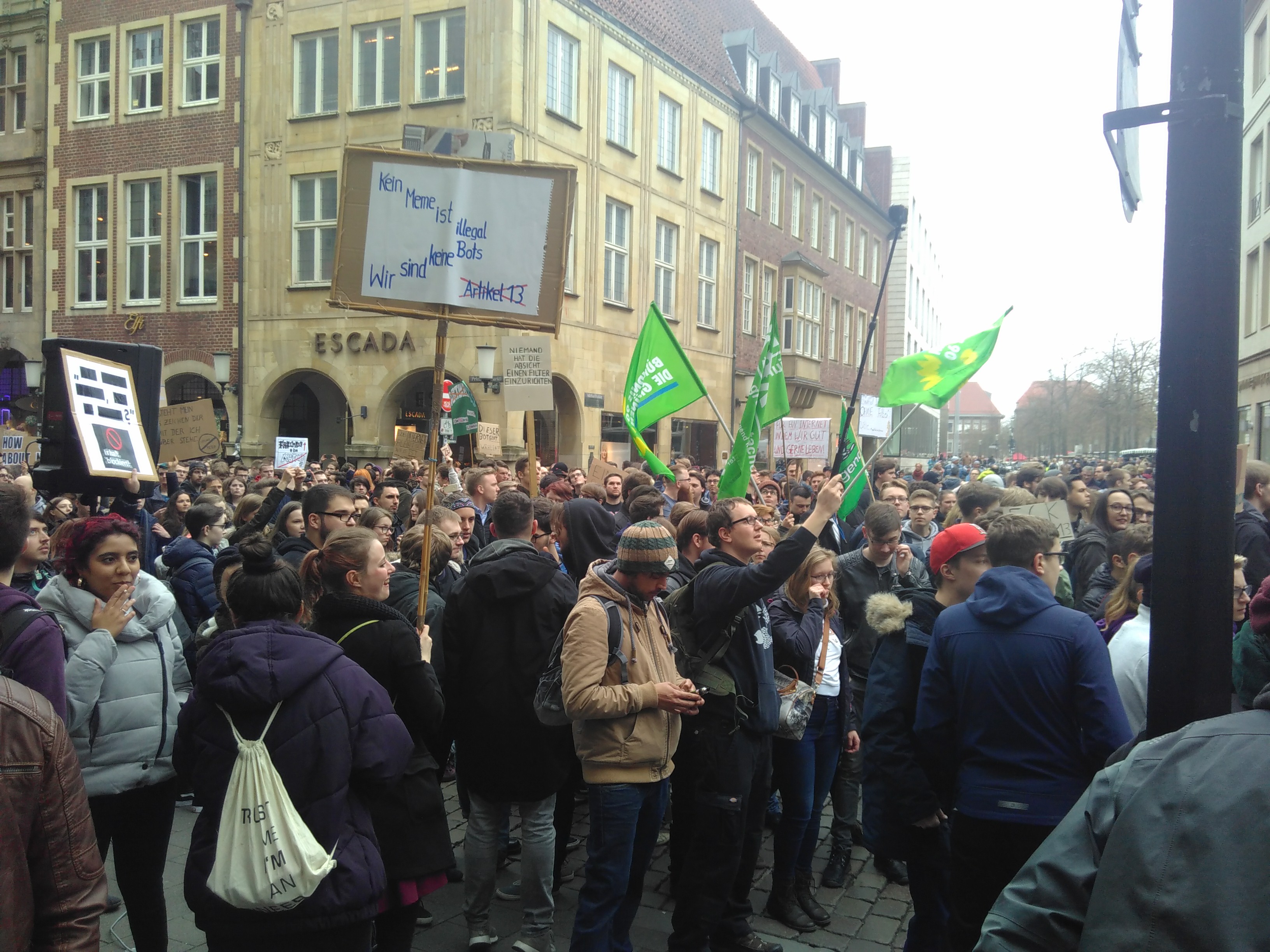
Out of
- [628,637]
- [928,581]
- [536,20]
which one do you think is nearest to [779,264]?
[536,20]

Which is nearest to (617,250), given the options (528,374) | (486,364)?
(486,364)

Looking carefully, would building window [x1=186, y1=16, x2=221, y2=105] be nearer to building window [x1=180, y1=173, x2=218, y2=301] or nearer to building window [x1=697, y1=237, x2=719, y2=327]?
building window [x1=180, y1=173, x2=218, y2=301]

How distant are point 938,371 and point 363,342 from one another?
13.4 m

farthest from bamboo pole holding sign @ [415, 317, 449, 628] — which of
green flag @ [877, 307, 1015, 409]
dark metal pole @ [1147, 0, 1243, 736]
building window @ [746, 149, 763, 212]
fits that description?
building window @ [746, 149, 763, 212]

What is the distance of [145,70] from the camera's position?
21719mm

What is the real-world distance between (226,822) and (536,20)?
1924cm

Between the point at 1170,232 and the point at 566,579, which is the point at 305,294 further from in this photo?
the point at 1170,232

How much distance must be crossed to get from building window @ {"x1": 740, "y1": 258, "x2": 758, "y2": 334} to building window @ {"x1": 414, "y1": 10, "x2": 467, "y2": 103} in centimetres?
1134

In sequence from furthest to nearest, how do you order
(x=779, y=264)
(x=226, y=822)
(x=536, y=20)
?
(x=779, y=264), (x=536, y=20), (x=226, y=822)

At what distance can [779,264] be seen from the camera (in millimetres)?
30719

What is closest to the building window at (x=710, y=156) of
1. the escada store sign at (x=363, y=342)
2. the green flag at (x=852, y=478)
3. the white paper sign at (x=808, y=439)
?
the escada store sign at (x=363, y=342)

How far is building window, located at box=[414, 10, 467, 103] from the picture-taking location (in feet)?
62.1

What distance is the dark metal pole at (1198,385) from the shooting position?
1959 millimetres

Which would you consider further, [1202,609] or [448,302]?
[448,302]
